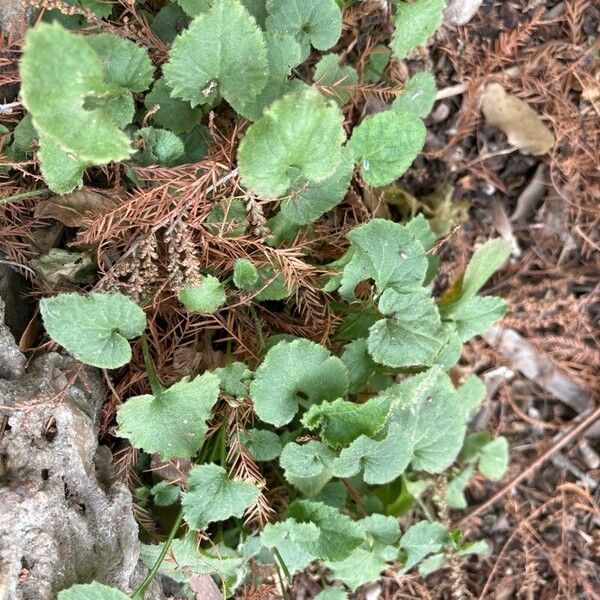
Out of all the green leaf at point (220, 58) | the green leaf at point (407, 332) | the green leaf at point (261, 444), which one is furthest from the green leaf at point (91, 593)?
the green leaf at point (220, 58)

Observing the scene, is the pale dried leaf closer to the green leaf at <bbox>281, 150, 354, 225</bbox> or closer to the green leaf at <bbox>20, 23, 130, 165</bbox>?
the green leaf at <bbox>281, 150, 354, 225</bbox>

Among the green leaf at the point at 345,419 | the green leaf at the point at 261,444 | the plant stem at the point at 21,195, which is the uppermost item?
the plant stem at the point at 21,195

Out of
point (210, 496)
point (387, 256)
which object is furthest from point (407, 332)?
point (210, 496)

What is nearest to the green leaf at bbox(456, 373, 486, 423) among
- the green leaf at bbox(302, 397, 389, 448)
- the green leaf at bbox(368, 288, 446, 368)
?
the green leaf at bbox(368, 288, 446, 368)

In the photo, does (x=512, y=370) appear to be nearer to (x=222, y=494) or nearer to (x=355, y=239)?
(x=355, y=239)

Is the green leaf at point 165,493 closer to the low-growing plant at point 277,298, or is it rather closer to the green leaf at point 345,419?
→ the low-growing plant at point 277,298

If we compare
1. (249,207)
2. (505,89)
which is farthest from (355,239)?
(505,89)
